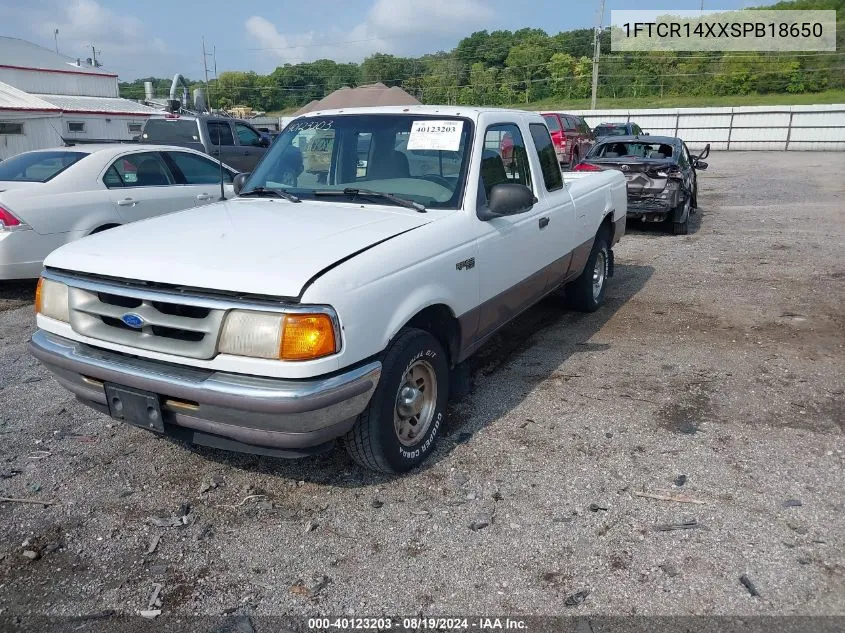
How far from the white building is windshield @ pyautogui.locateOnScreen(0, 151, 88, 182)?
15615mm

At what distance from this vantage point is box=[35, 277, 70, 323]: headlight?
335 centimetres

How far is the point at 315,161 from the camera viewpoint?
4465mm

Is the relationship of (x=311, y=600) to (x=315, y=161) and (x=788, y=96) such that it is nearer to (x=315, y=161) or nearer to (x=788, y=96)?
(x=315, y=161)

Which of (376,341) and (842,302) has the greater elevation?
(376,341)

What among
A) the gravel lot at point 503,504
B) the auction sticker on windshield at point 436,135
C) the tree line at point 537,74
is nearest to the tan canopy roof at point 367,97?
the gravel lot at point 503,504

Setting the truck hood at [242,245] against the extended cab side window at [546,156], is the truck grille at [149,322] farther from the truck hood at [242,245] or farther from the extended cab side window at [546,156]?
the extended cab side window at [546,156]

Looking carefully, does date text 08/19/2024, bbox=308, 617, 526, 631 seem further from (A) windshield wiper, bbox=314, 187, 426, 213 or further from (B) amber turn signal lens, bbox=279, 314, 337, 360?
(A) windshield wiper, bbox=314, 187, 426, 213

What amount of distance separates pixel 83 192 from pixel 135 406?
5049 mm

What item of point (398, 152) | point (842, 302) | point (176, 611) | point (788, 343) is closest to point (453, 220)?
point (398, 152)

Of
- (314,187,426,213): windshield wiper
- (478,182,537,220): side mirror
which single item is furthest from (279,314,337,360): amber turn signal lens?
(478,182,537,220): side mirror

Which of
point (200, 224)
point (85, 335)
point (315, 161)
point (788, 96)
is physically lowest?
point (85, 335)

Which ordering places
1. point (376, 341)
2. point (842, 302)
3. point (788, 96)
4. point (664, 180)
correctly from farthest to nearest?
point (788, 96) → point (664, 180) → point (842, 302) → point (376, 341)

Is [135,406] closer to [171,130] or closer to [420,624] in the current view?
[420,624]

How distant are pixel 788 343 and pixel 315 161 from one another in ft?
13.8
